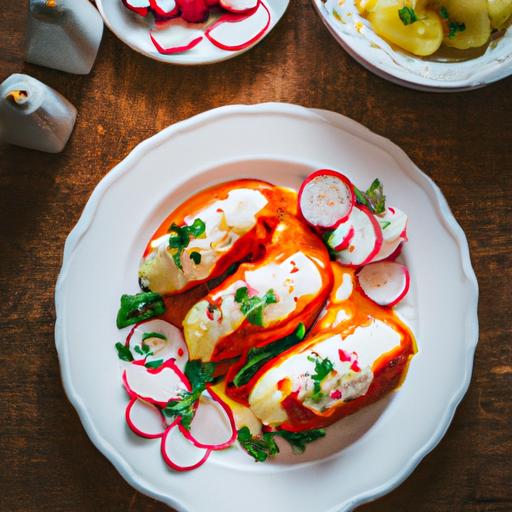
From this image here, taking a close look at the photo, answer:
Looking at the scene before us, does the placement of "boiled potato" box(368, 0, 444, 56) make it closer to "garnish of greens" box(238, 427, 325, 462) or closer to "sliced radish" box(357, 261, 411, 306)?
"sliced radish" box(357, 261, 411, 306)

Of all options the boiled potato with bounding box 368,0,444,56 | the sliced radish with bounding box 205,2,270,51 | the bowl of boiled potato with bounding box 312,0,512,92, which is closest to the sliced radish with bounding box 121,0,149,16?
the sliced radish with bounding box 205,2,270,51

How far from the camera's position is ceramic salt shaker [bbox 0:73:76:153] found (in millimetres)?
1462

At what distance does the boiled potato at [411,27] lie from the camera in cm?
147

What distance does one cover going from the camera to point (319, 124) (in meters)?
1.50

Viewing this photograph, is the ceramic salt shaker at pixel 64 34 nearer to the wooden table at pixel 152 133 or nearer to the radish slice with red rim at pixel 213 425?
the wooden table at pixel 152 133

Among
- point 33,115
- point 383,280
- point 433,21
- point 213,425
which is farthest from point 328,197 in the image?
point 33,115

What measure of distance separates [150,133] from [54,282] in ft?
1.29

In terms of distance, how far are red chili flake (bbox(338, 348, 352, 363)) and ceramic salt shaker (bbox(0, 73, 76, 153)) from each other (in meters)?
0.75

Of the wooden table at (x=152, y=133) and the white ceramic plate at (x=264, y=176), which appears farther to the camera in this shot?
the wooden table at (x=152, y=133)

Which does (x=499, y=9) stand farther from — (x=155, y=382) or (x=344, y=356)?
(x=155, y=382)

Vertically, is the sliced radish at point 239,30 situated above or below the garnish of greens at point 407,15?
below

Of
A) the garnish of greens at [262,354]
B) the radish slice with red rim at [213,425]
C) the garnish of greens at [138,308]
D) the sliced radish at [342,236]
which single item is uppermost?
the sliced radish at [342,236]

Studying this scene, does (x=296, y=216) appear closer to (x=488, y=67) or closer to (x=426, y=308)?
(x=426, y=308)

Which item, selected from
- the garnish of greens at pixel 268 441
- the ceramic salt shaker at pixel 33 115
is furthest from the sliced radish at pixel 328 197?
the ceramic salt shaker at pixel 33 115
